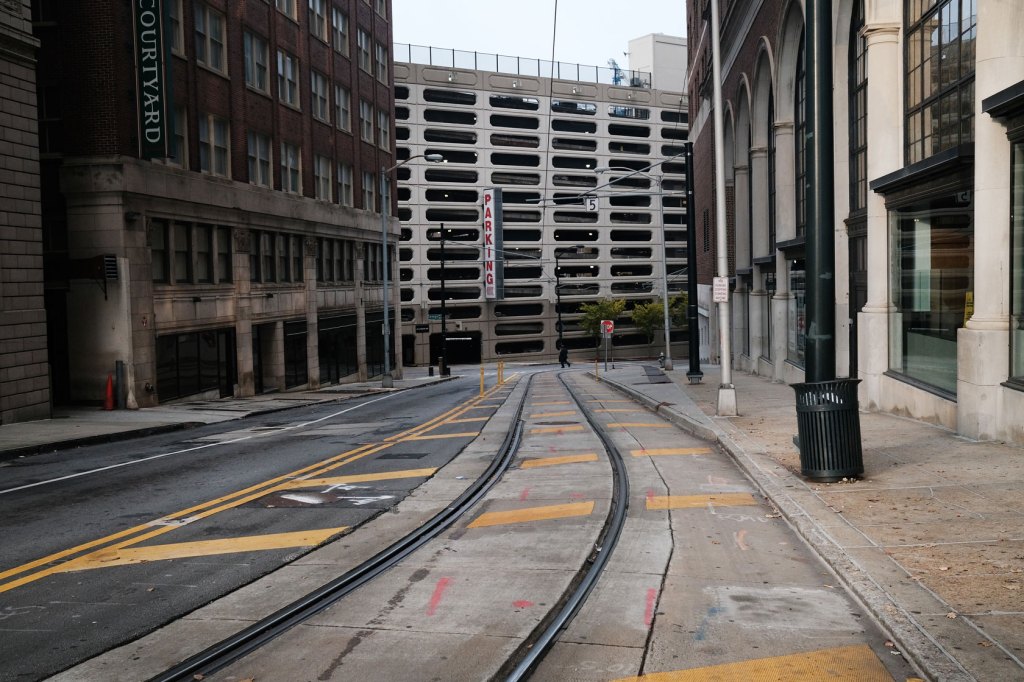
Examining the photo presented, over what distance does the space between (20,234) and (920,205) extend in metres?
20.8

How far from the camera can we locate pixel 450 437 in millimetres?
18688

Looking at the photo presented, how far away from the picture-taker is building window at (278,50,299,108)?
39344 millimetres

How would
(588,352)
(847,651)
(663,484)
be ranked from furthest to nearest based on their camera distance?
(588,352)
(663,484)
(847,651)

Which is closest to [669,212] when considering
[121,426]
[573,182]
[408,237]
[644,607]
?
[573,182]

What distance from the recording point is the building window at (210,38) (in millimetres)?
32031

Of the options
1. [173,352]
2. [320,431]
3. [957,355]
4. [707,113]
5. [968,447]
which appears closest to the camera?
[968,447]

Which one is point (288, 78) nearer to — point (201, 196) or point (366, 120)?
point (366, 120)

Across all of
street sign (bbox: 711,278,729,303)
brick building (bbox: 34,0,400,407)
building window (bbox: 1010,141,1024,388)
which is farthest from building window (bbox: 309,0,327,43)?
building window (bbox: 1010,141,1024,388)

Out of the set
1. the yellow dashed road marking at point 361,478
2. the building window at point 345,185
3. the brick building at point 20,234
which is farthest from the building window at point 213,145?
the yellow dashed road marking at point 361,478

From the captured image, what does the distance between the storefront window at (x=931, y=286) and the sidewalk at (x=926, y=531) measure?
140 centimetres

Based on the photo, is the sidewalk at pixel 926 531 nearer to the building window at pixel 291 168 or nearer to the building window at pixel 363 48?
the building window at pixel 291 168

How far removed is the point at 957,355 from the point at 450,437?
9638mm

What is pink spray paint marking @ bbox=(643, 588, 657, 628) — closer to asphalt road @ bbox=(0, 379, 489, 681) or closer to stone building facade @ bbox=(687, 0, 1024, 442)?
asphalt road @ bbox=(0, 379, 489, 681)

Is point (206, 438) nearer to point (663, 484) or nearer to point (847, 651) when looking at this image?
point (663, 484)
